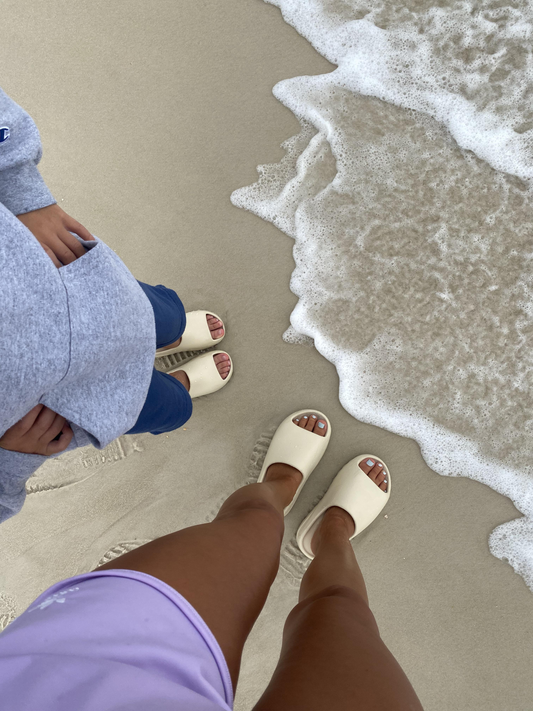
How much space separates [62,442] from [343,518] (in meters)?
0.98

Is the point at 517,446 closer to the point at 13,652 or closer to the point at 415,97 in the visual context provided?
the point at 415,97

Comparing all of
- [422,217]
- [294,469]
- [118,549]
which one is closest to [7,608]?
[118,549]

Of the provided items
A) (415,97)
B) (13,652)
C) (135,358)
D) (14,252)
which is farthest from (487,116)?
(13,652)

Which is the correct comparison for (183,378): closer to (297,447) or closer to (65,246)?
(297,447)

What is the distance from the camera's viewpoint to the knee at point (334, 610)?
2.76 feet

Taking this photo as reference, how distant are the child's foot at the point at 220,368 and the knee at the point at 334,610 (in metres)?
0.76

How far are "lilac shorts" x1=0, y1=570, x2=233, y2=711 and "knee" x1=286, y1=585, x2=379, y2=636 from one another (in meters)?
0.26

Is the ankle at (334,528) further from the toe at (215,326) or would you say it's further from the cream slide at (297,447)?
the toe at (215,326)

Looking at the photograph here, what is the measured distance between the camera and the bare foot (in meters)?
1.36

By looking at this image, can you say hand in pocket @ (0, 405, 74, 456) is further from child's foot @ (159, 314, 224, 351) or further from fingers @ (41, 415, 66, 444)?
child's foot @ (159, 314, 224, 351)

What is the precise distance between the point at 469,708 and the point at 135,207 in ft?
6.63

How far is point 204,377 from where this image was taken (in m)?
1.49

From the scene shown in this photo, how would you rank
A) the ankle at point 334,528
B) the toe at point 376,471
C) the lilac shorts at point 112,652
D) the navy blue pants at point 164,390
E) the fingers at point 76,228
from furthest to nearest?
the toe at point 376,471
the ankle at point 334,528
the navy blue pants at point 164,390
the fingers at point 76,228
the lilac shorts at point 112,652

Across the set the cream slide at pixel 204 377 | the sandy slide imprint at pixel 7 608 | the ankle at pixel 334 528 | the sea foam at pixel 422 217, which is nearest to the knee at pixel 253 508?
the ankle at pixel 334 528
